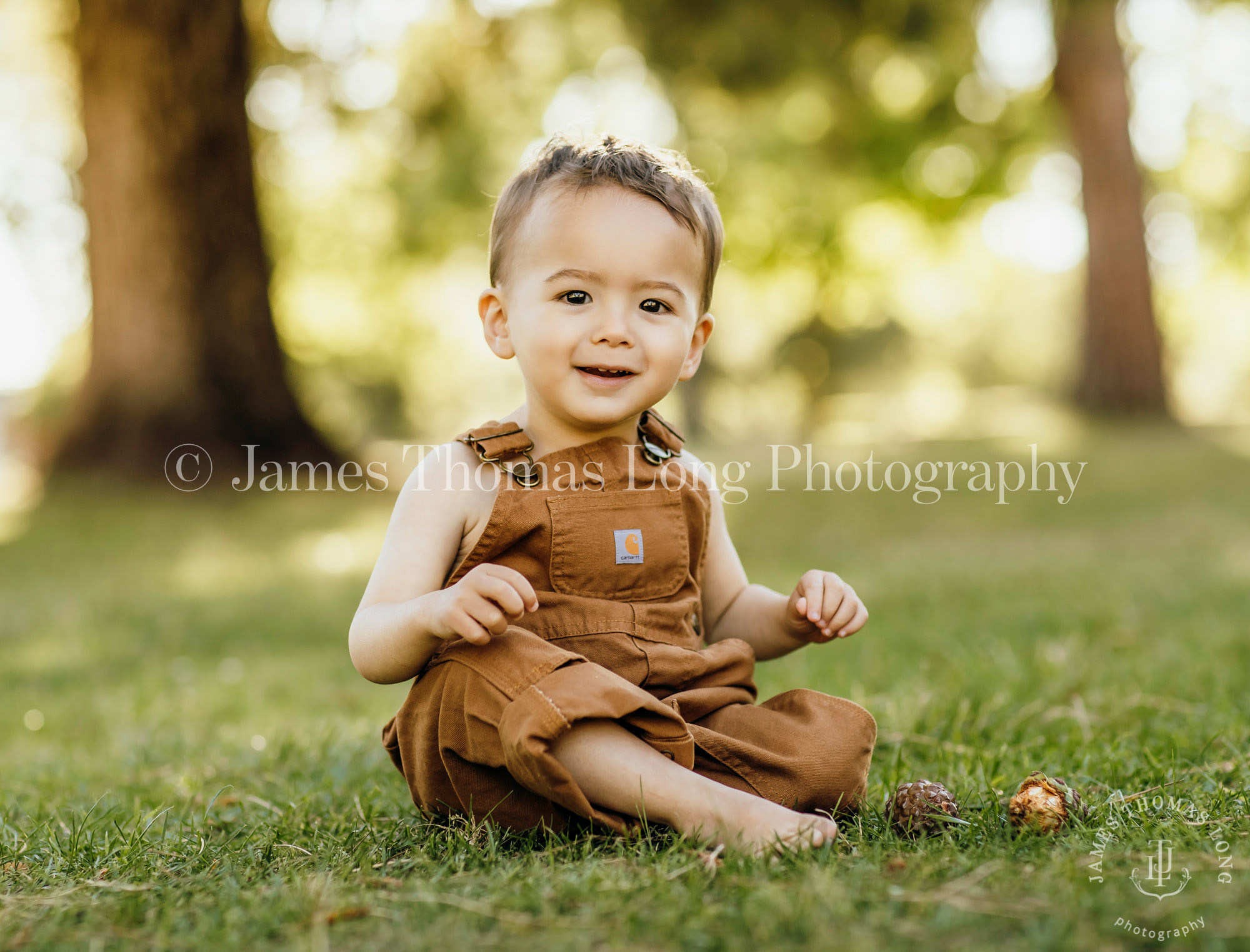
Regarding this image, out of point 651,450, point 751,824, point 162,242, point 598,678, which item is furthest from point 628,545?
point 162,242

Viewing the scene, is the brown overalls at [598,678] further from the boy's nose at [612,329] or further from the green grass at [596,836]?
the boy's nose at [612,329]

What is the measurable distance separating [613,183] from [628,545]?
0.66m

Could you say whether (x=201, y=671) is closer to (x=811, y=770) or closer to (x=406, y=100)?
(x=811, y=770)

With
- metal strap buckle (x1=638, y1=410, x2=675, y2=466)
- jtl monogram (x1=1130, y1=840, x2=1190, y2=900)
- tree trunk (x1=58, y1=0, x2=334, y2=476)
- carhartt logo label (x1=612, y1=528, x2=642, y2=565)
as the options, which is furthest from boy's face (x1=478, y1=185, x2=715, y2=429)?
tree trunk (x1=58, y1=0, x2=334, y2=476)

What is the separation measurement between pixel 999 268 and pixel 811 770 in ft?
138

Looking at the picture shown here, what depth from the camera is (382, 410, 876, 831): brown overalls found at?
168cm

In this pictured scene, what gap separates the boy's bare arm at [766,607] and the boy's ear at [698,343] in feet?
0.65

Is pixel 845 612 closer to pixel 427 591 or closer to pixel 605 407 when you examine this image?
pixel 605 407

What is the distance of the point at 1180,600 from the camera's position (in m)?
4.05

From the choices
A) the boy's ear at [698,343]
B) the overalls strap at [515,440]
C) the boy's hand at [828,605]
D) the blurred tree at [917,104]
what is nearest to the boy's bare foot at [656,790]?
the boy's hand at [828,605]

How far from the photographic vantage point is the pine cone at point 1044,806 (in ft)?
5.45

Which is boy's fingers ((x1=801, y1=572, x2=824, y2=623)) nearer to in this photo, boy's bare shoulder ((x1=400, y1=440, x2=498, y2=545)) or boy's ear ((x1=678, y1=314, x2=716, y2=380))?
boy's ear ((x1=678, y1=314, x2=716, y2=380))

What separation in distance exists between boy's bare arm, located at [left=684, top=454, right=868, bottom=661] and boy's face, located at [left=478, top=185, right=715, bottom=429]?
0.32m

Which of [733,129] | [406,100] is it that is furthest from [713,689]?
[733,129]
